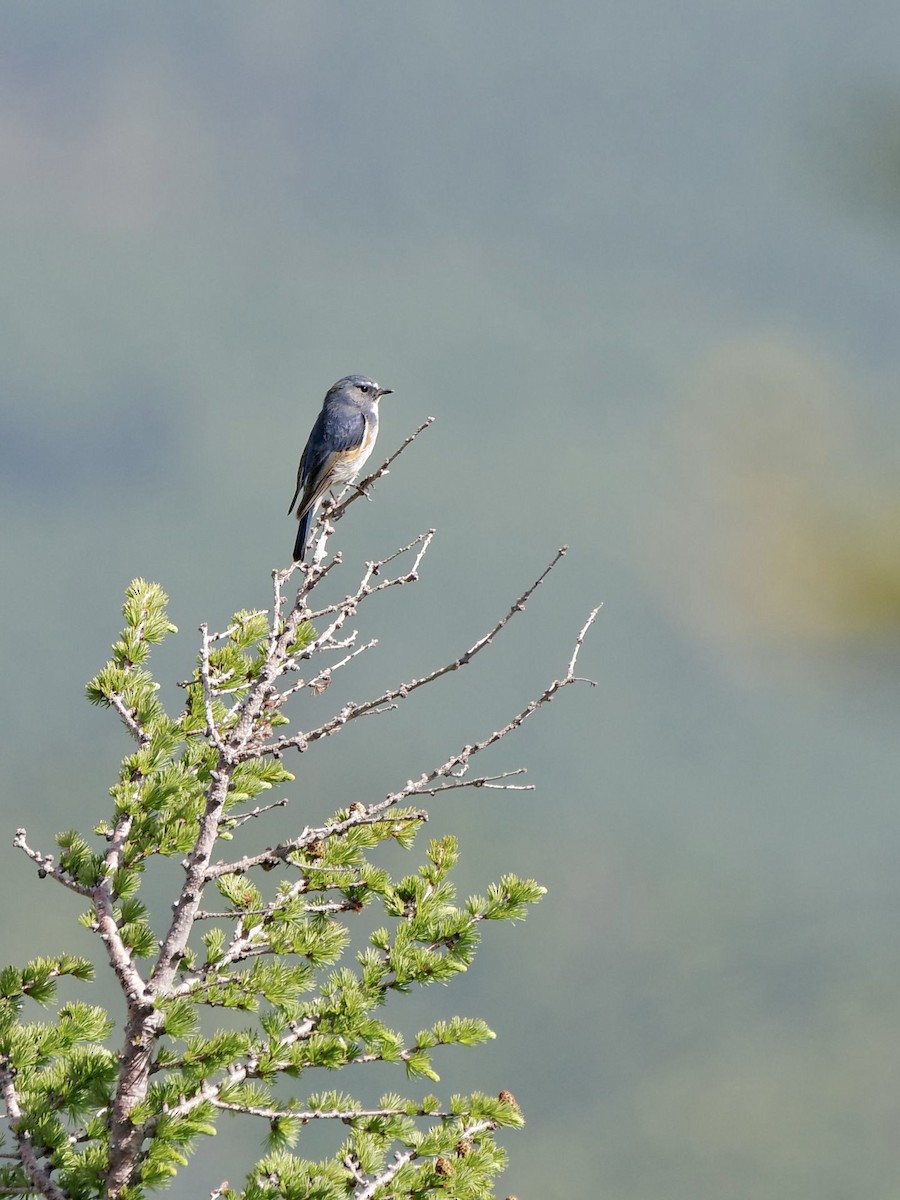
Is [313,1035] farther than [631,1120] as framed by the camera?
No

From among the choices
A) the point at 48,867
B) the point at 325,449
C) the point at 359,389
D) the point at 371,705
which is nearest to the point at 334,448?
the point at 325,449

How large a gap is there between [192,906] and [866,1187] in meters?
175

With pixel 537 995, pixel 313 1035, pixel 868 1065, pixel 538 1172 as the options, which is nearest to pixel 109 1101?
pixel 313 1035

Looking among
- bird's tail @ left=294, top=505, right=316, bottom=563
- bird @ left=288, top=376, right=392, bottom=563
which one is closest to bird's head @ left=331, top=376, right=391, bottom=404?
bird @ left=288, top=376, right=392, bottom=563

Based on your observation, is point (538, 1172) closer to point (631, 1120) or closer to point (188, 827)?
point (631, 1120)

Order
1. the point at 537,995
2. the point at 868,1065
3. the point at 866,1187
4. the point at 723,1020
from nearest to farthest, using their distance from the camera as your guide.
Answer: the point at 866,1187 → the point at 868,1065 → the point at 723,1020 → the point at 537,995

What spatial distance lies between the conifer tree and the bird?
117 inches

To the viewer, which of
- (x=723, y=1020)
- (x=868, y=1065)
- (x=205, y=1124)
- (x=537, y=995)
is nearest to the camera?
(x=205, y=1124)

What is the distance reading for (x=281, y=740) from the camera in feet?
21.2

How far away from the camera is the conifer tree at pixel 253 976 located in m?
6.06

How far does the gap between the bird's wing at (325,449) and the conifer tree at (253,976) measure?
3129 millimetres

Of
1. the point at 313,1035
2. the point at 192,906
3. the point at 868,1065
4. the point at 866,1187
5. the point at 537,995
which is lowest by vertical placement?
the point at 313,1035

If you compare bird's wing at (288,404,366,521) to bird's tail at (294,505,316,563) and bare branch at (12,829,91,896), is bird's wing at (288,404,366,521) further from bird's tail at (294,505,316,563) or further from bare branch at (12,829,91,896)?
bare branch at (12,829,91,896)

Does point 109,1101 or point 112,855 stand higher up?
point 112,855
